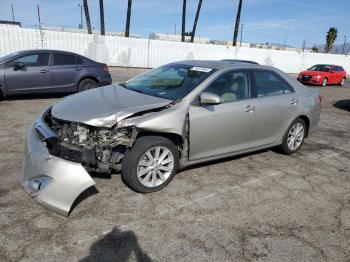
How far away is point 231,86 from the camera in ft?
15.4

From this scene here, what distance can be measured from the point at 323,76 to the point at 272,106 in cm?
1757

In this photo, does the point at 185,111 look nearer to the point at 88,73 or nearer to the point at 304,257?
the point at 304,257

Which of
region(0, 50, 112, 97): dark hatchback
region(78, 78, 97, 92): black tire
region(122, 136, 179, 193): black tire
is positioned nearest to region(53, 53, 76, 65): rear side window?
region(0, 50, 112, 97): dark hatchback

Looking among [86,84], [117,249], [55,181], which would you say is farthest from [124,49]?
[117,249]

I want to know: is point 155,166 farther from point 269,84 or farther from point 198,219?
point 269,84

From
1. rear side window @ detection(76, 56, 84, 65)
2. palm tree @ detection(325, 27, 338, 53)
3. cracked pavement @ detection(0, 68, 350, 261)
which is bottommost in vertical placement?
cracked pavement @ detection(0, 68, 350, 261)

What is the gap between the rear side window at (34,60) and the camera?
8.84 metres

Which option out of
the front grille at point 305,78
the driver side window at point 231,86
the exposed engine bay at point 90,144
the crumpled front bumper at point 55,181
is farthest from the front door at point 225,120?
the front grille at point 305,78

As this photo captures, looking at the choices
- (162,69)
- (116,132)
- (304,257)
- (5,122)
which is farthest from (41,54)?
(304,257)

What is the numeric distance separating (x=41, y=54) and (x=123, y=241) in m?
7.57

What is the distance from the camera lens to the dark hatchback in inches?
340

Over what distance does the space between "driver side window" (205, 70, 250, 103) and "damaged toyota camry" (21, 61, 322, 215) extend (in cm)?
1

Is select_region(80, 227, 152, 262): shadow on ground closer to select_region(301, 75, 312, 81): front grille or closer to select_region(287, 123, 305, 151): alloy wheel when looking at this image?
select_region(287, 123, 305, 151): alloy wheel

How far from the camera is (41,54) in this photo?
9141mm
